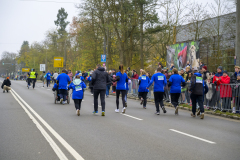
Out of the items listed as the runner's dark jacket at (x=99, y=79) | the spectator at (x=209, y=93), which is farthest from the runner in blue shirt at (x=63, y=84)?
the spectator at (x=209, y=93)

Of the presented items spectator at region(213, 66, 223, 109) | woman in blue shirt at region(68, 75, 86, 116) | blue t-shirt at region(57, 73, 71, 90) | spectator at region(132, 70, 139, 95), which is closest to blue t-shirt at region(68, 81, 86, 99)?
woman in blue shirt at region(68, 75, 86, 116)

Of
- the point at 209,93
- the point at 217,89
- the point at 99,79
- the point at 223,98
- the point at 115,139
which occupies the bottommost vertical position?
the point at 115,139

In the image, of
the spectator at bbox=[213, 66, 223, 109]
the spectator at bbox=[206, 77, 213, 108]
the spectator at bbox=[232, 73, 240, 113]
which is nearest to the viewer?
the spectator at bbox=[232, 73, 240, 113]

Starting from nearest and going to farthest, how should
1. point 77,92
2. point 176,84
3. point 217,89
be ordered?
1. point 77,92
2. point 176,84
3. point 217,89

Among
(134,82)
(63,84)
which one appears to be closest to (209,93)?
(63,84)

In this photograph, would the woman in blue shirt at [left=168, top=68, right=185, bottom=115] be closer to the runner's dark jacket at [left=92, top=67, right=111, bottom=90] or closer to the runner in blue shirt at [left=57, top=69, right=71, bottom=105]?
the runner's dark jacket at [left=92, top=67, right=111, bottom=90]

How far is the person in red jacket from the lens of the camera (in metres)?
12.8

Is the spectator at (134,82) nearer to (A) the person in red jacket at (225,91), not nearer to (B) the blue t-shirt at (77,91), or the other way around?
(A) the person in red jacket at (225,91)

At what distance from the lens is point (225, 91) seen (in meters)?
12.9

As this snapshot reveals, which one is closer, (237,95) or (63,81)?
(237,95)

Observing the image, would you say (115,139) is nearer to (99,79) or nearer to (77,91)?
(99,79)

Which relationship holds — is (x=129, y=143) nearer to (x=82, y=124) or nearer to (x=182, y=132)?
(x=182, y=132)

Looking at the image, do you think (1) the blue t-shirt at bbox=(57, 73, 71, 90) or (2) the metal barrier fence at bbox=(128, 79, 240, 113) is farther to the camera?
(1) the blue t-shirt at bbox=(57, 73, 71, 90)

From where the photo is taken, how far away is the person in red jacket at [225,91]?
1279 centimetres
